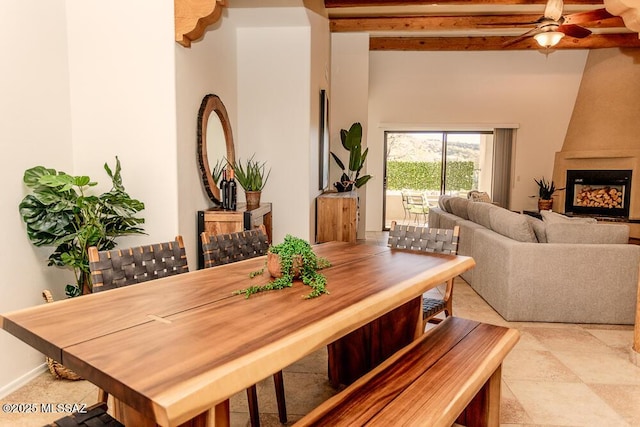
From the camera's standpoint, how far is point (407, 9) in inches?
261

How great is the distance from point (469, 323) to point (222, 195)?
2.16 meters

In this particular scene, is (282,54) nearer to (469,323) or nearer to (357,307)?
(469,323)

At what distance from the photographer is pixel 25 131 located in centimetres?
248

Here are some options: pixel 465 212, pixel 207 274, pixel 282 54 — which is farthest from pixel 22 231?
pixel 465 212

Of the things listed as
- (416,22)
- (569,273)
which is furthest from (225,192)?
(416,22)

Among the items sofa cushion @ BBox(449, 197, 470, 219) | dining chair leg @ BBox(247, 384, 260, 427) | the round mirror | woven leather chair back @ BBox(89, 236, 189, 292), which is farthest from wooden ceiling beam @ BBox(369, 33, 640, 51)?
dining chair leg @ BBox(247, 384, 260, 427)

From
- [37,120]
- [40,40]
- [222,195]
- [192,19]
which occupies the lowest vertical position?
[222,195]

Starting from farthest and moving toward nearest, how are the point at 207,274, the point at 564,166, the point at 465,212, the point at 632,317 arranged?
the point at 564,166, the point at 465,212, the point at 632,317, the point at 207,274

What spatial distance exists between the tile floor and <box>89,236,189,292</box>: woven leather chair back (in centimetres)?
83

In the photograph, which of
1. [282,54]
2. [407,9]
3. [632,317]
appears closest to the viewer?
[632,317]

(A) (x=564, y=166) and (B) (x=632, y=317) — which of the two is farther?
(A) (x=564, y=166)

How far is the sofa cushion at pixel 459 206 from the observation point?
5.21 m

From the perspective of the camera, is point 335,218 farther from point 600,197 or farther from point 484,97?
point 600,197

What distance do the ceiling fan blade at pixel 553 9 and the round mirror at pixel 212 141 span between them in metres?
3.56
